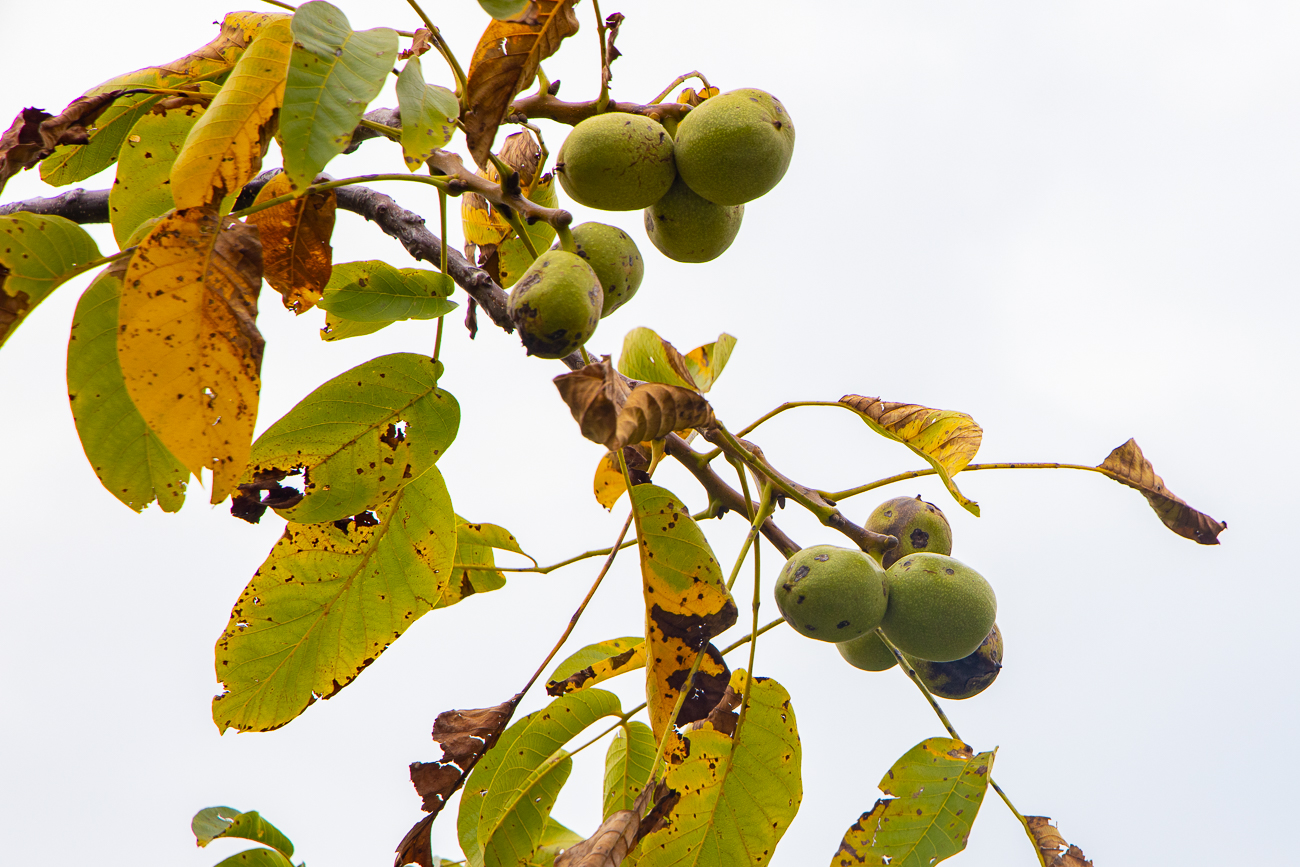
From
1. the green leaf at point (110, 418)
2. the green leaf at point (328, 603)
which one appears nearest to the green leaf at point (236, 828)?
the green leaf at point (328, 603)

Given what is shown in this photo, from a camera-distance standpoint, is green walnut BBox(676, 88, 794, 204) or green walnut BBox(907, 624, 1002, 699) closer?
green walnut BBox(676, 88, 794, 204)

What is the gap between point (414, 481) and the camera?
4.09 ft

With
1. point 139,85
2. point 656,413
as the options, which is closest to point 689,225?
point 656,413

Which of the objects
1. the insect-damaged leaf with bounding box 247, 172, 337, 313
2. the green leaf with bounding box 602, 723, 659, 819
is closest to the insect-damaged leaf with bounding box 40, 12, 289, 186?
the insect-damaged leaf with bounding box 247, 172, 337, 313

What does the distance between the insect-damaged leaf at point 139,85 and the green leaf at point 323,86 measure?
0.25m

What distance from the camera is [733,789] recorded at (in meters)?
1.25

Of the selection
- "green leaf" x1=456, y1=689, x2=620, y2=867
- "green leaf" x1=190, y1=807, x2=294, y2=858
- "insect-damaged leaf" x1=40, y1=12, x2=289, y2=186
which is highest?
"insect-damaged leaf" x1=40, y1=12, x2=289, y2=186

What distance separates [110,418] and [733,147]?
78 centimetres

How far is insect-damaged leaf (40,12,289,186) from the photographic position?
1.18 m

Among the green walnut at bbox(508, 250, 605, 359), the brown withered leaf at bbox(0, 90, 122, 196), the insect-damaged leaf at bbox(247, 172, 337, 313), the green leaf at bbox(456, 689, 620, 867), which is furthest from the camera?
the green leaf at bbox(456, 689, 620, 867)

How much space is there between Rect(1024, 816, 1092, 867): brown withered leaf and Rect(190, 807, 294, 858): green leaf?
3.65 ft

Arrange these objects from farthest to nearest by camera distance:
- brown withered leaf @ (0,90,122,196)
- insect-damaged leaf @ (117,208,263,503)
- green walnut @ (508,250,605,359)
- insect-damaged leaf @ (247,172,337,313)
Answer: insect-damaged leaf @ (247,172,337,313), brown withered leaf @ (0,90,122,196), green walnut @ (508,250,605,359), insect-damaged leaf @ (117,208,263,503)

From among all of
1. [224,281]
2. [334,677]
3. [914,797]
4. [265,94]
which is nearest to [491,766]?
[334,677]

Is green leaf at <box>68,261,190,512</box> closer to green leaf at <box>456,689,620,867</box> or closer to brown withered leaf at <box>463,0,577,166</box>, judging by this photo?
brown withered leaf at <box>463,0,577,166</box>
